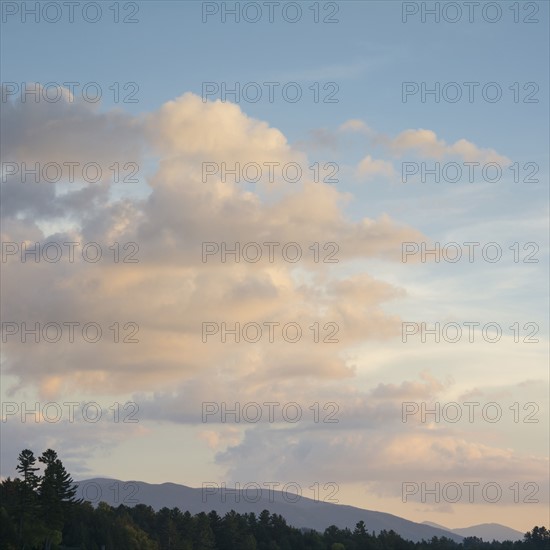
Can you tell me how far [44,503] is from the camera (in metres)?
175

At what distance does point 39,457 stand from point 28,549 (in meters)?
16.0

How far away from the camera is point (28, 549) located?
178 meters

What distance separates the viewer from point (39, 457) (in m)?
179

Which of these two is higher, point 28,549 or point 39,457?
point 39,457

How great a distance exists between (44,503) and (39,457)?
27.6 ft

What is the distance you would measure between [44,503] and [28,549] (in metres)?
9.45
